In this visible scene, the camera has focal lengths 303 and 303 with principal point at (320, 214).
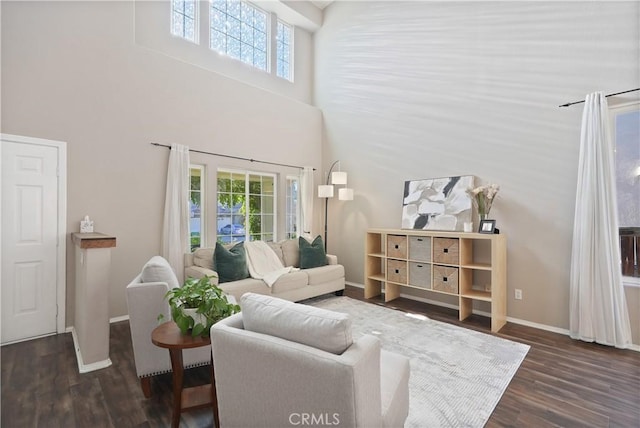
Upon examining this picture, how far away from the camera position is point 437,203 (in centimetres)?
428

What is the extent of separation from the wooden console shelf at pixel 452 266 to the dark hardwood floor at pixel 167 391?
70 cm

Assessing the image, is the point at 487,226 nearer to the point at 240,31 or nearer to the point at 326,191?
the point at 326,191

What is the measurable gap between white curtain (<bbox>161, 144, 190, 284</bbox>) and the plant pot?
2.40m

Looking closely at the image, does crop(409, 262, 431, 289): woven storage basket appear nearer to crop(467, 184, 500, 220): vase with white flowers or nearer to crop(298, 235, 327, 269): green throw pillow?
crop(467, 184, 500, 220): vase with white flowers

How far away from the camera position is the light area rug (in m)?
1.99

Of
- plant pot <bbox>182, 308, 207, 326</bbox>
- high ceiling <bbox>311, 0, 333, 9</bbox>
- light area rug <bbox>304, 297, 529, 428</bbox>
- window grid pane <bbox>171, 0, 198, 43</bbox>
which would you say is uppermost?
high ceiling <bbox>311, 0, 333, 9</bbox>

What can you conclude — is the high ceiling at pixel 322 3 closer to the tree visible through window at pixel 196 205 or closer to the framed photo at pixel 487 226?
the tree visible through window at pixel 196 205

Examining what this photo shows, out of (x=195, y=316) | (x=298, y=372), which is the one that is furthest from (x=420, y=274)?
(x=298, y=372)

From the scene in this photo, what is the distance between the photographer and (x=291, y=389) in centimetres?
129

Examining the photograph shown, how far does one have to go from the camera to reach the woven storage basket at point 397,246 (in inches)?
168

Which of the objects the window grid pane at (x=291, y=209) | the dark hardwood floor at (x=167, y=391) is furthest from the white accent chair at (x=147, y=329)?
the window grid pane at (x=291, y=209)

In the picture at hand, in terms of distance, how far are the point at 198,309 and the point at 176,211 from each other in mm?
2637

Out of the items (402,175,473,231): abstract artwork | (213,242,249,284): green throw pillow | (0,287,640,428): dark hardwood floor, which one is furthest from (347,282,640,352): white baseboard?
(213,242,249,284): green throw pillow

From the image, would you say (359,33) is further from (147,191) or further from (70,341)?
(70,341)
